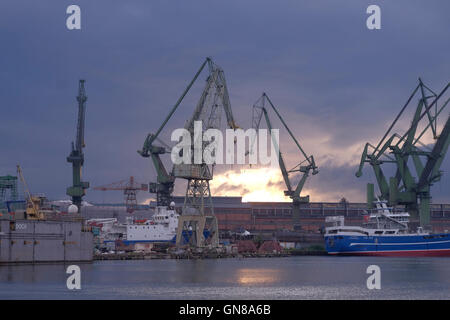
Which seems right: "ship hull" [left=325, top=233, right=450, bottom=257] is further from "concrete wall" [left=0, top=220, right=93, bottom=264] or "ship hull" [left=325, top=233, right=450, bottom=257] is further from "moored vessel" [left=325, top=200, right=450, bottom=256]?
"concrete wall" [left=0, top=220, right=93, bottom=264]

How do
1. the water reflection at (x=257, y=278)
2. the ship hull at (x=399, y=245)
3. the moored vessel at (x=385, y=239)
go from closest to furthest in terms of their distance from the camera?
the water reflection at (x=257, y=278)
the ship hull at (x=399, y=245)
the moored vessel at (x=385, y=239)

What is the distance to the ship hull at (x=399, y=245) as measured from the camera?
9925cm

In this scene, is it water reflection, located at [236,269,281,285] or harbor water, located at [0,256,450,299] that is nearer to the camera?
harbor water, located at [0,256,450,299]

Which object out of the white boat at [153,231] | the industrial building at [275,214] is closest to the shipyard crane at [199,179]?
the white boat at [153,231]

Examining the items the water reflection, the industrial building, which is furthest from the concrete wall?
the industrial building

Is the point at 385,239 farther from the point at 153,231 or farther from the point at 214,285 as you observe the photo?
the point at 214,285

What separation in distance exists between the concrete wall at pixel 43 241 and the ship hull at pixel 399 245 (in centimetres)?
5069

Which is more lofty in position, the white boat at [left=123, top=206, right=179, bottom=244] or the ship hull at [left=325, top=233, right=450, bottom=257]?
the white boat at [left=123, top=206, right=179, bottom=244]

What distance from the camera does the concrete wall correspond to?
2271 inches

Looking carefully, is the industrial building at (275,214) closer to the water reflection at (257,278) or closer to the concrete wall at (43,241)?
the concrete wall at (43,241)

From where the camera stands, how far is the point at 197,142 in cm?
8750

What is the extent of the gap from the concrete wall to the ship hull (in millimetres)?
50688

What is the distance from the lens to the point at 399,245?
100375 millimetres
